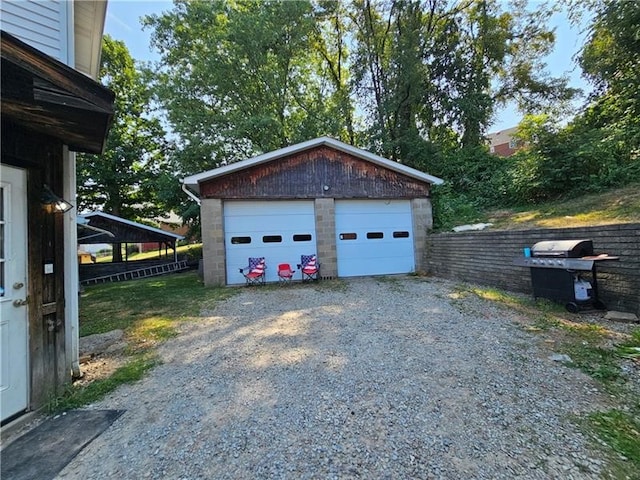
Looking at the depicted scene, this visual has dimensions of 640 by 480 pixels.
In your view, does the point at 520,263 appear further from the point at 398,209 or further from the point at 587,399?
the point at 398,209

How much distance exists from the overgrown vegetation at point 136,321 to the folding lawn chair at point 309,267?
2184 mm

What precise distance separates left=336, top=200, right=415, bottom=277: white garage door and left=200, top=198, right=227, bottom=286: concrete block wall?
3.68 meters

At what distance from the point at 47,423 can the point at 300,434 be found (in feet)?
6.97

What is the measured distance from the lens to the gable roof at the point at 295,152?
8808mm

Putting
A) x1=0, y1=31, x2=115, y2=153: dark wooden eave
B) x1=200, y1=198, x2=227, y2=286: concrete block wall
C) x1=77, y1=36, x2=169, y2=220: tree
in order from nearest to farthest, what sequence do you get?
x1=0, y1=31, x2=115, y2=153: dark wooden eave < x1=200, y1=198, x2=227, y2=286: concrete block wall < x1=77, y1=36, x2=169, y2=220: tree

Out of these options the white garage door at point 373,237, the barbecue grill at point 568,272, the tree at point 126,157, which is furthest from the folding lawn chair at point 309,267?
the tree at point 126,157

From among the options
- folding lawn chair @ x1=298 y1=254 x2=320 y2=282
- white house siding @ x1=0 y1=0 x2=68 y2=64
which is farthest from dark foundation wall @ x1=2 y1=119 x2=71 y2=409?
folding lawn chair @ x1=298 y1=254 x2=320 y2=282

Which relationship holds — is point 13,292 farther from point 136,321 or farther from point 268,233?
point 268,233

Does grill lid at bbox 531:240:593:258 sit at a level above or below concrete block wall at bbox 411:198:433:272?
below

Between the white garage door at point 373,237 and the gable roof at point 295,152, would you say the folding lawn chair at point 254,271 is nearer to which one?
the white garage door at point 373,237

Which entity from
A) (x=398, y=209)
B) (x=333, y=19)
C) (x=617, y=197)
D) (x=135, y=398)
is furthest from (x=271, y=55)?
(x=135, y=398)

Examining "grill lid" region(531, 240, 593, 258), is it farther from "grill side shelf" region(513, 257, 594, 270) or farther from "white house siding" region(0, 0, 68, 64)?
"white house siding" region(0, 0, 68, 64)

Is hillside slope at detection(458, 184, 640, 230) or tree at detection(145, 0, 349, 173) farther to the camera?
tree at detection(145, 0, 349, 173)

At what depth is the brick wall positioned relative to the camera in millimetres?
4137
